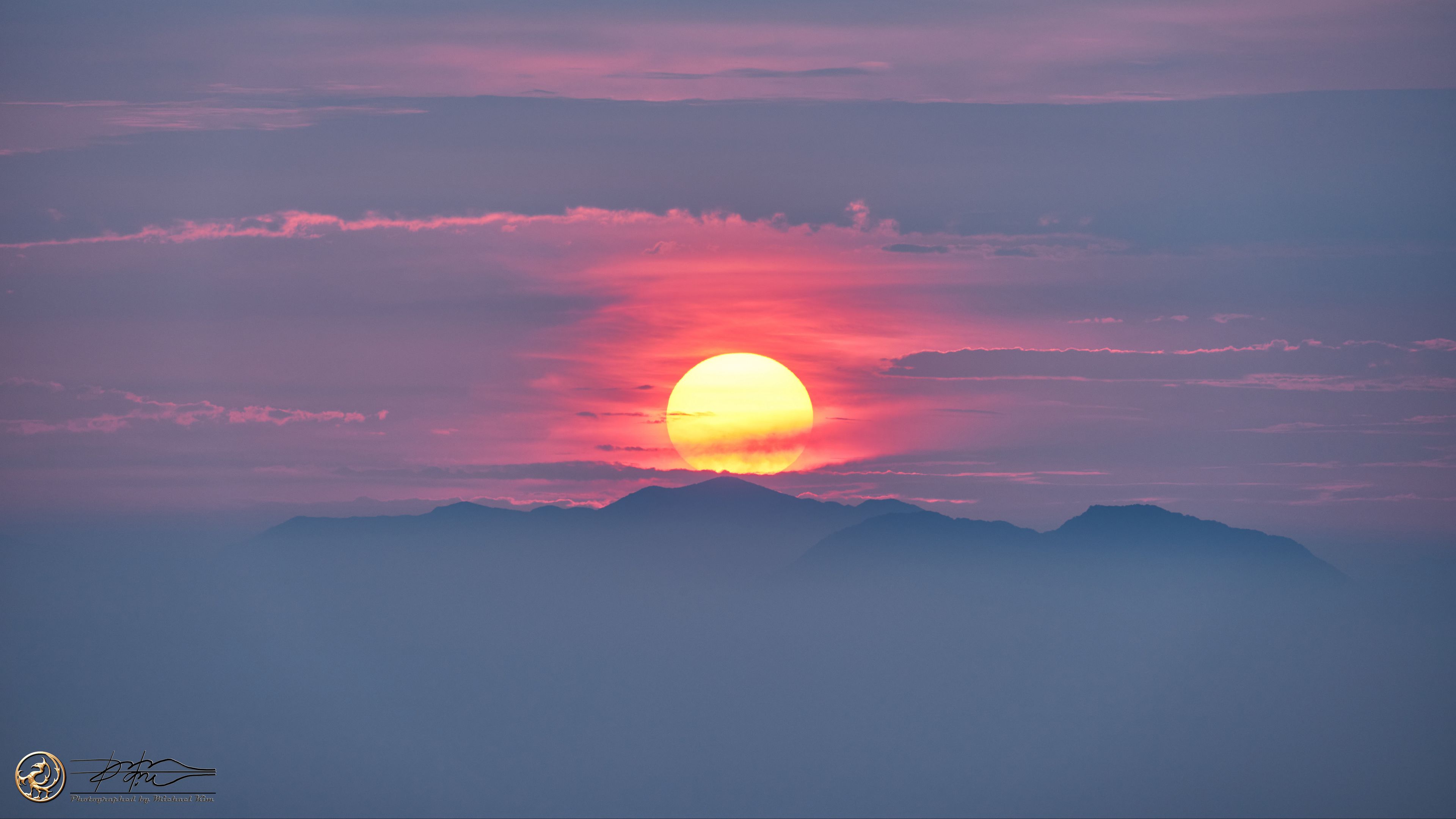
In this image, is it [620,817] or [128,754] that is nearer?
[128,754]

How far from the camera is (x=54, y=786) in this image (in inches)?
1889

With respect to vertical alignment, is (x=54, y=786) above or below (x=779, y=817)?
below

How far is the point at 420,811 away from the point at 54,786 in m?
156

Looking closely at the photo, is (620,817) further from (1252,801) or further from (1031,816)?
(1252,801)

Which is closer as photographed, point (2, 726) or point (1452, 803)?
point (1452, 803)

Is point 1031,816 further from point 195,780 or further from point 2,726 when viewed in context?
point 2,726

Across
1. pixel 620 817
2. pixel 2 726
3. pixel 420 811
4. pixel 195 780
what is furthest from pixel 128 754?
pixel 620 817

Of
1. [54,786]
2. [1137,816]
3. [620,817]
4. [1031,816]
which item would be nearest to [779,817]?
[620,817]

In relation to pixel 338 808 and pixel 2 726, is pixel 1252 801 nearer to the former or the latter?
pixel 338 808

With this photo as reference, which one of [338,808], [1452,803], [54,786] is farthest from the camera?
[338,808]

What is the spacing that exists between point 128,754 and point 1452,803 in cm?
19450

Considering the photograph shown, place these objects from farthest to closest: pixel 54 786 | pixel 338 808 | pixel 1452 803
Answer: pixel 338 808 < pixel 1452 803 < pixel 54 786

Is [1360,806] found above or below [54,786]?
above

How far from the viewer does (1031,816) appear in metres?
198
